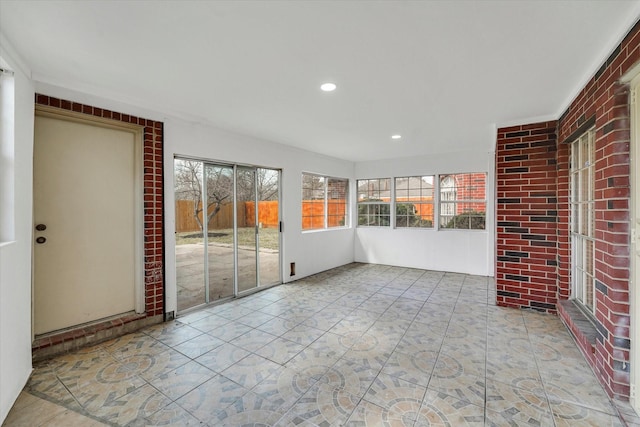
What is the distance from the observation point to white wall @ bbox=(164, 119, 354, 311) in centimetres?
345

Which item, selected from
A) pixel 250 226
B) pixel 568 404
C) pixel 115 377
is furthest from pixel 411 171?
pixel 115 377

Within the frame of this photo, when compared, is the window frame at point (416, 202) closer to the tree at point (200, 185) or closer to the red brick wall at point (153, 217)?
the tree at point (200, 185)

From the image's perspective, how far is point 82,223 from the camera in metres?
2.89

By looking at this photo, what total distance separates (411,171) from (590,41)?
13.9ft

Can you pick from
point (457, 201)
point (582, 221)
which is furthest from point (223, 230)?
point (457, 201)

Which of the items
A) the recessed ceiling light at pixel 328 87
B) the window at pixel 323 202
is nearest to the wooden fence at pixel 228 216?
the window at pixel 323 202

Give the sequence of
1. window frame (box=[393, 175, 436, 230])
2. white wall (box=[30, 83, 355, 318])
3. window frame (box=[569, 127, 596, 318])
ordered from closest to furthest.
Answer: window frame (box=[569, 127, 596, 318]) < white wall (box=[30, 83, 355, 318]) < window frame (box=[393, 175, 436, 230])

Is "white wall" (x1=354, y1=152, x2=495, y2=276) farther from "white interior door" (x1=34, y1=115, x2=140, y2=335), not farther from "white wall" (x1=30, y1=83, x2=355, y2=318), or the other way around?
"white interior door" (x1=34, y1=115, x2=140, y2=335)

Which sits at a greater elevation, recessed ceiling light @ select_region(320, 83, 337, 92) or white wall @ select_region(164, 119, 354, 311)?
recessed ceiling light @ select_region(320, 83, 337, 92)

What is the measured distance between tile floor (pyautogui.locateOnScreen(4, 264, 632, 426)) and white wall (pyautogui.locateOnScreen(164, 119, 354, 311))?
105cm

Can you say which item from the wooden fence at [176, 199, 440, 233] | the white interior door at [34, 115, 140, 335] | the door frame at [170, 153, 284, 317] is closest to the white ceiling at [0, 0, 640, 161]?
the white interior door at [34, 115, 140, 335]

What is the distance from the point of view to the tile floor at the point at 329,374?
6.05 ft

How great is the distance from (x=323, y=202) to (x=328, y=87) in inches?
144

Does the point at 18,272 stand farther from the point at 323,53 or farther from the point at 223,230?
the point at 323,53
